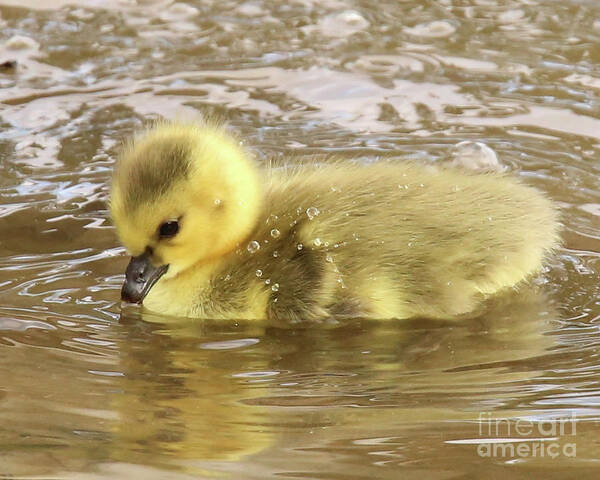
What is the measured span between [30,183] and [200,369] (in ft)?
4.50

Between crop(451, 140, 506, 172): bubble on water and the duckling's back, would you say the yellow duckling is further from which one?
crop(451, 140, 506, 172): bubble on water

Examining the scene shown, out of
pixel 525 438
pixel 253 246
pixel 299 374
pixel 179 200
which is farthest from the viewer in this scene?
pixel 253 246

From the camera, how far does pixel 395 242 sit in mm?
2797

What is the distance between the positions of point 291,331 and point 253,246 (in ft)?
0.77

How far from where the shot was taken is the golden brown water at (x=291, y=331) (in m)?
1.93

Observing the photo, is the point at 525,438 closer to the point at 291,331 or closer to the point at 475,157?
the point at 291,331

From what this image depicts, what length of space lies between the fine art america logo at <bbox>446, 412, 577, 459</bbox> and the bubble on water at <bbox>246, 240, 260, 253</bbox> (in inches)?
36.6

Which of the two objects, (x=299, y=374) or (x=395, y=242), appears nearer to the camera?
(x=299, y=374)

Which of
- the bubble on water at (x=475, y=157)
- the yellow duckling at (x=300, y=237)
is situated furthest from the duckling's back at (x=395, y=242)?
the bubble on water at (x=475, y=157)

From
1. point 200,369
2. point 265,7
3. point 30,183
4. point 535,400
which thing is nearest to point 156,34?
point 265,7

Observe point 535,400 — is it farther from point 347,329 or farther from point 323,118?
point 323,118

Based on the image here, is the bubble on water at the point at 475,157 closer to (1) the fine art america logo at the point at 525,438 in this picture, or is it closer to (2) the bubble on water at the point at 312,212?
(2) the bubble on water at the point at 312,212

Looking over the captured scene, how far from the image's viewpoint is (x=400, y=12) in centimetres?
515

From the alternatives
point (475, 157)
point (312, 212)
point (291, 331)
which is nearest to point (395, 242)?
point (312, 212)
